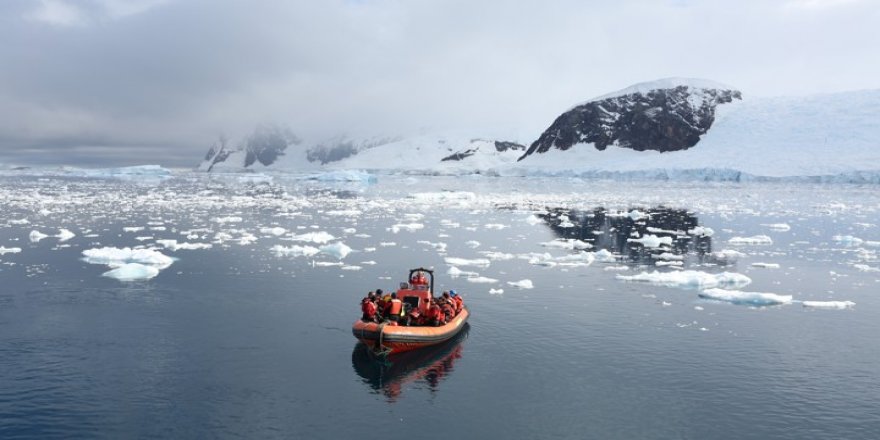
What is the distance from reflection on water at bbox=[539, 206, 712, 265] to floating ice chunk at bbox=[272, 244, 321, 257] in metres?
16.6

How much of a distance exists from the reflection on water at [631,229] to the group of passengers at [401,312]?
665 inches

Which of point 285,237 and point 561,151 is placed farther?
point 561,151

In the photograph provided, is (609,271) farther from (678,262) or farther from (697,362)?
(697,362)

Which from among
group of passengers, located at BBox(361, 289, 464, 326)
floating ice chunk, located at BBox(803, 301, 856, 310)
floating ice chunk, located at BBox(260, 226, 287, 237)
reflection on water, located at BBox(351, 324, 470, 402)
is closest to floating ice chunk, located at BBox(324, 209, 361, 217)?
floating ice chunk, located at BBox(260, 226, 287, 237)

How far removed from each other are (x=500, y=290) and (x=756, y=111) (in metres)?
157

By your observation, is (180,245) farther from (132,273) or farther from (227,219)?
(227,219)

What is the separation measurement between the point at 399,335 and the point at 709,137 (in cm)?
15438

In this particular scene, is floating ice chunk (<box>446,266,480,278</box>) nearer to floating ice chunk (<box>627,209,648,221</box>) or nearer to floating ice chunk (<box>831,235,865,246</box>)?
floating ice chunk (<box>831,235,865,246</box>)

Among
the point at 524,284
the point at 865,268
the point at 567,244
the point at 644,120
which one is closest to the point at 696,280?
the point at 524,284

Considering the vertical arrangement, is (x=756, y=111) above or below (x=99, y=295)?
above

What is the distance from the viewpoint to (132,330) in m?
21.1

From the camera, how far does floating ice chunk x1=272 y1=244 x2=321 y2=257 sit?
3550cm

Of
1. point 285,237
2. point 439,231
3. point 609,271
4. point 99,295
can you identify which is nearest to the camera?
point 99,295

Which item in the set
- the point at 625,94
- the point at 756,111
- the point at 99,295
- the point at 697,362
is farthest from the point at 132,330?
the point at 625,94
